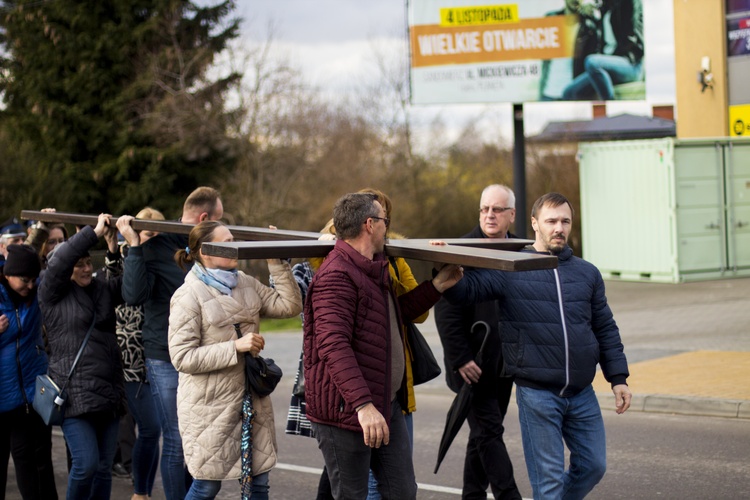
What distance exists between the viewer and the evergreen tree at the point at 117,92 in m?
30.4

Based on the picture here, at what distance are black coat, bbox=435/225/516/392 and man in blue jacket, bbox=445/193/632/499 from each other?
2.89 feet

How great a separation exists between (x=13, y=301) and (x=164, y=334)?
0.98m

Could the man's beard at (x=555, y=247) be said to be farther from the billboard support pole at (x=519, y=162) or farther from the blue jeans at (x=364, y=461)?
the billboard support pole at (x=519, y=162)

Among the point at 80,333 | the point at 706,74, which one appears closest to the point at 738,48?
the point at 706,74

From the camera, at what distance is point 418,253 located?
173 inches

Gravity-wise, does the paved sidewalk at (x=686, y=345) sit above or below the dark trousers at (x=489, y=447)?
below

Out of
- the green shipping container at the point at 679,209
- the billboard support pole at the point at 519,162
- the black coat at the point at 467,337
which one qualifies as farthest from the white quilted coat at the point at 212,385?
the green shipping container at the point at 679,209

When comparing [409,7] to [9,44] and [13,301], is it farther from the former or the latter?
[9,44]

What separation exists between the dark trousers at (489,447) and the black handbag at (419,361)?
1082mm

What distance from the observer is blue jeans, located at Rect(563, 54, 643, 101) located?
18453 mm

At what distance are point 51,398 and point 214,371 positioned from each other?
1246 millimetres

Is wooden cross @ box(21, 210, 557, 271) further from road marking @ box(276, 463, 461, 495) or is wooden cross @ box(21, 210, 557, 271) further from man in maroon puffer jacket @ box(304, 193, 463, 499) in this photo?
road marking @ box(276, 463, 461, 495)

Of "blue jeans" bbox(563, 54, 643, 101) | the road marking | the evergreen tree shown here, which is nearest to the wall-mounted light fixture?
"blue jeans" bbox(563, 54, 643, 101)

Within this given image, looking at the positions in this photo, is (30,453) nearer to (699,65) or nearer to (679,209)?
(679,209)
